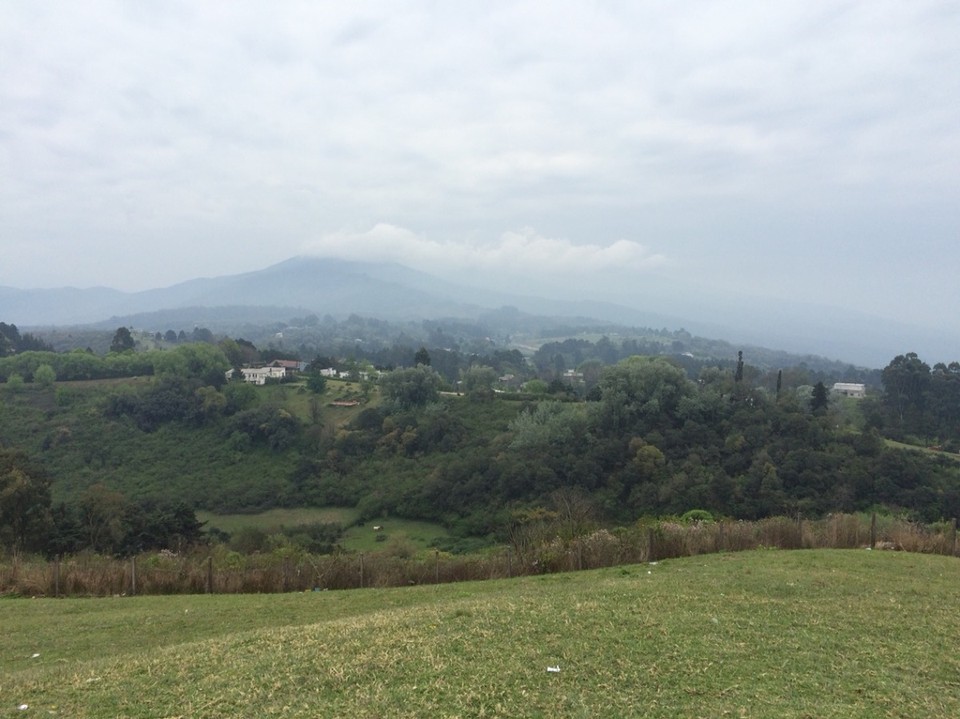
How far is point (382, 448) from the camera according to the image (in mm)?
44812

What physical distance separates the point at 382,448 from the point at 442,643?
39.3 m

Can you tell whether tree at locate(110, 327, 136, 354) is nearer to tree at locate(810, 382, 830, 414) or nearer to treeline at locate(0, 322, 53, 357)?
treeline at locate(0, 322, 53, 357)

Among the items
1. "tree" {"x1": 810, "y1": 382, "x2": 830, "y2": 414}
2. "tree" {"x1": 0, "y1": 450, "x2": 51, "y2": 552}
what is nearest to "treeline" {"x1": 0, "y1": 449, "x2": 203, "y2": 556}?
"tree" {"x1": 0, "y1": 450, "x2": 51, "y2": 552}

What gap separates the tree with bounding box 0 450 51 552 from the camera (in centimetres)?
2048

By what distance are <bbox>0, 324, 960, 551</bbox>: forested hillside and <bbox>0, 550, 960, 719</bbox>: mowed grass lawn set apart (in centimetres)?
1544

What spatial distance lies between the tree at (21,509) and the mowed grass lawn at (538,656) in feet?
46.4

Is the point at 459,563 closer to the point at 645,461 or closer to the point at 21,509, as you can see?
the point at 21,509

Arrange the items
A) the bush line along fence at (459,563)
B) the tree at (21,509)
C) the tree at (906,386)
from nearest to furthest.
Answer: the bush line along fence at (459,563), the tree at (21,509), the tree at (906,386)

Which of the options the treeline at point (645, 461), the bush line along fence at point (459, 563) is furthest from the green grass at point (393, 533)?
the bush line along fence at point (459, 563)

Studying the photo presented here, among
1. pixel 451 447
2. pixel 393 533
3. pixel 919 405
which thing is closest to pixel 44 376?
pixel 451 447

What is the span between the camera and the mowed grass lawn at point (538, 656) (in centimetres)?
508

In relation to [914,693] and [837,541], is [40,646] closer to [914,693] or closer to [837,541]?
[914,693]

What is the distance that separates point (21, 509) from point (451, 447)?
2623 centimetres

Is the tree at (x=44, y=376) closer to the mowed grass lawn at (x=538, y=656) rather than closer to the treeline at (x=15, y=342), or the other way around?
the treeline at (x=15, y=342)
